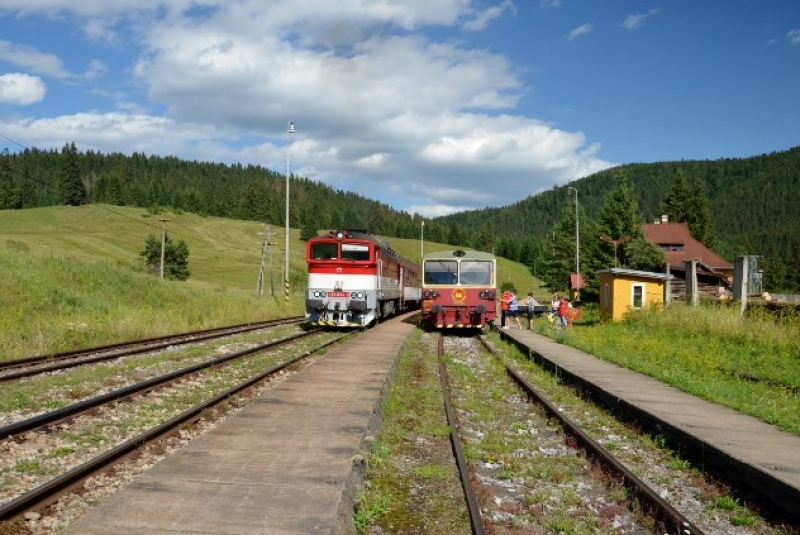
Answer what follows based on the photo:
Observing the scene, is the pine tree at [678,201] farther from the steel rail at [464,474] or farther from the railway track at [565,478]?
the steel rail at [464,474]

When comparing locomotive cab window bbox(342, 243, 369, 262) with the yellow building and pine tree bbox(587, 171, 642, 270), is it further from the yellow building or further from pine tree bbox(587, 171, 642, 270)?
pine tree bbox(587, 171, 642, 270)

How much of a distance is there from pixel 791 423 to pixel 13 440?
957 cm

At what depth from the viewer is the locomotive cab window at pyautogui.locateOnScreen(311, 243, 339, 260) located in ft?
76.5

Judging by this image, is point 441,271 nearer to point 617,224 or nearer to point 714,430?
point 714,430

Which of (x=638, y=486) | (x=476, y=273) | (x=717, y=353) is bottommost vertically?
(x=638, y=486)

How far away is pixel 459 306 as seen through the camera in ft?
76.5

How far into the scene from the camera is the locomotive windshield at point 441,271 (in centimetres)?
2352

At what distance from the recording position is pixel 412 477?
21.8ft

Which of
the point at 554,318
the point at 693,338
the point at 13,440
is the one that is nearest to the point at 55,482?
the point at 13,440

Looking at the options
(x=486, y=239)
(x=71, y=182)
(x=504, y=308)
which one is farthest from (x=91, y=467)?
(x=486, y=239)

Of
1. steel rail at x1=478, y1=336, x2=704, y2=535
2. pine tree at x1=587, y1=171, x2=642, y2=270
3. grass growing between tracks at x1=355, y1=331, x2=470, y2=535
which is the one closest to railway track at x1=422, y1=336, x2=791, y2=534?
steel rail at x1=478, y1=336, x2=704, y2=535

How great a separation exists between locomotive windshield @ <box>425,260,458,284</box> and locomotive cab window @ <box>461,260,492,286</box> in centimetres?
33

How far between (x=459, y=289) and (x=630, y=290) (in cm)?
898

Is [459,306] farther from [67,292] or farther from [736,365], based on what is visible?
[67,292]
